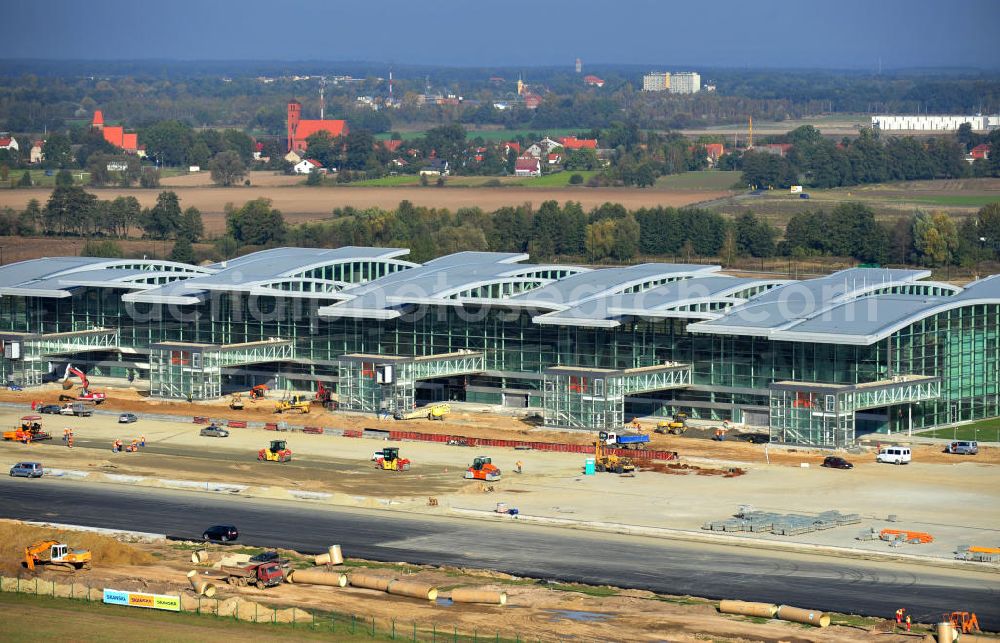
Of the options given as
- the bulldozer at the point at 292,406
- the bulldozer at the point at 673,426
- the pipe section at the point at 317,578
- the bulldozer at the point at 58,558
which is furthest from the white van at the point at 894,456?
the bulldozer at the point at 58,558

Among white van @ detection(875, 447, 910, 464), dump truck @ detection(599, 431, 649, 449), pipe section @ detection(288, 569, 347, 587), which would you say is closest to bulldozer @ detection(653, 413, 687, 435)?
dump truck @ detection(599, 431, 649, 449)

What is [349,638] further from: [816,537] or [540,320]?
[540,320]

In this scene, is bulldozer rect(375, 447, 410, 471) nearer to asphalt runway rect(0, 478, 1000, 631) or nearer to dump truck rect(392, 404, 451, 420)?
asphalt runway rect(0, 478, 1000, 631)

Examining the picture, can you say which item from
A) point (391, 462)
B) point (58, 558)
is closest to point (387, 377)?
point (391, 462)

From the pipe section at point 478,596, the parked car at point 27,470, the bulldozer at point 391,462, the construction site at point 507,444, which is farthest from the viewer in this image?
the bulldozer at point 391,462

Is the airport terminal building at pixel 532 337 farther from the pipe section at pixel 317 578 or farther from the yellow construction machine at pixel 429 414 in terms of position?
the pipe section at pixel 317 578

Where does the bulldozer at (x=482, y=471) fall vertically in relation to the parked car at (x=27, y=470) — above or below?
above

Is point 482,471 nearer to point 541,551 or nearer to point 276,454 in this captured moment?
point 276,454
